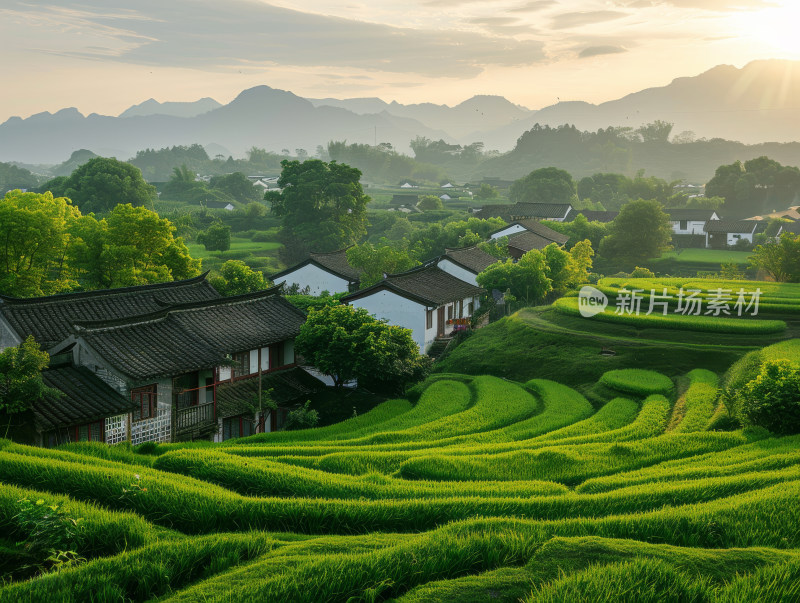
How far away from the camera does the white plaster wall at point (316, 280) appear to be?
1988 inches

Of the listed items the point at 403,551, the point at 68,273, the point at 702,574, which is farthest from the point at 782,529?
the point at 68,273

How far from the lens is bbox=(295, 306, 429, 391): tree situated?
91.4ft

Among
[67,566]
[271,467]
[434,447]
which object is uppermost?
[67,566]

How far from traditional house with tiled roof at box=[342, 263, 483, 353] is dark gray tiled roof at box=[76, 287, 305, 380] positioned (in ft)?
25.3

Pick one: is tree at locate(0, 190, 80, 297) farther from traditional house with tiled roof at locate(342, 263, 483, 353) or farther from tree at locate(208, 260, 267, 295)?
traditional house with tiled roof at locate(342, 263, 483, 353)

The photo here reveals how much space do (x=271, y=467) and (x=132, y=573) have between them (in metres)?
6.54

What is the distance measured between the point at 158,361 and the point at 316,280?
2814 cm

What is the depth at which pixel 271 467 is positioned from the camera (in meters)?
15.1

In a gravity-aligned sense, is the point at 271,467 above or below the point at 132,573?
below

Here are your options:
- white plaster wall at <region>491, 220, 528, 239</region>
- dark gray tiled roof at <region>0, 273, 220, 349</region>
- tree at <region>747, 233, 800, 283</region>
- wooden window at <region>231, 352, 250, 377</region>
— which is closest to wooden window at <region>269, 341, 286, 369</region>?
wooden window at <region>231, 352, 250, 377</region>

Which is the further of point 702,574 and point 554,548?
point 554,548

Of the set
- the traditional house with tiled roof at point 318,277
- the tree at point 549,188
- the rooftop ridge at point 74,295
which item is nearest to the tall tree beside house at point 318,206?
the traditional house with tiled roof at point 318,277

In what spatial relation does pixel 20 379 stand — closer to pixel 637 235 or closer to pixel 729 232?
pixel 637 235

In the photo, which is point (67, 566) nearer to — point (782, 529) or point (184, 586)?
point (184, 586)
